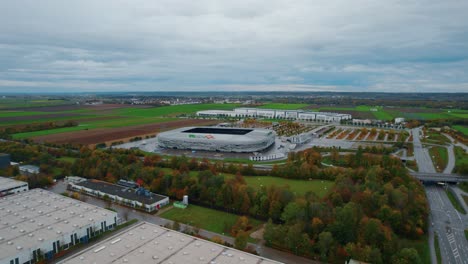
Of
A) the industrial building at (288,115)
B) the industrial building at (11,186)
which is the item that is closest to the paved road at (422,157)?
the industrial building at (288,115)

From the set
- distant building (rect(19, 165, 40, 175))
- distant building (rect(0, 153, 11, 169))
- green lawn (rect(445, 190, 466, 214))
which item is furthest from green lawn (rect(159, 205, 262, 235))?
distant building (rect(0, 153, 11, 169))

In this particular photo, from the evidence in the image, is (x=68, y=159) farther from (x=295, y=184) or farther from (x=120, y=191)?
(x=295, y=184)

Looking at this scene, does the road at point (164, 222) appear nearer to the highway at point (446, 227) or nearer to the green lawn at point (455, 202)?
the highway at point (446, 227)

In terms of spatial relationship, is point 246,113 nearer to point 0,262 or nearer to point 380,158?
point 380,158

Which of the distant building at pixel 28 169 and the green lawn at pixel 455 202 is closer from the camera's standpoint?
the green lawn at pixel 455 202

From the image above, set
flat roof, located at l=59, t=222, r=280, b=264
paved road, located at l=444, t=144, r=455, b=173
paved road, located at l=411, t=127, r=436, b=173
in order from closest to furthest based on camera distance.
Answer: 1. flat roof, located at l=59, t=222, r=280, b=264
2. paved road, located at l=444, t=144, r=455, b=173
3. paved road, located at l=411, t=127, r=436, b=173

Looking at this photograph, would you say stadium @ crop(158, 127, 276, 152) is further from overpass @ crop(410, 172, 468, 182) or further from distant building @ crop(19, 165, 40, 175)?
overpass @ crop(410, 172, 468, 182)

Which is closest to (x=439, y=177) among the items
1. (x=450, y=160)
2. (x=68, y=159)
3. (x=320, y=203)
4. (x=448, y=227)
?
(x=450, y=160)
